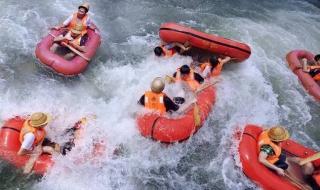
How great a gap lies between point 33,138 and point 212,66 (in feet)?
13.3

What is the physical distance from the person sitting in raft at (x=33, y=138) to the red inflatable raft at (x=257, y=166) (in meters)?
2.99

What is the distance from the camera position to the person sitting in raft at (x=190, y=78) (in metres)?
7.51

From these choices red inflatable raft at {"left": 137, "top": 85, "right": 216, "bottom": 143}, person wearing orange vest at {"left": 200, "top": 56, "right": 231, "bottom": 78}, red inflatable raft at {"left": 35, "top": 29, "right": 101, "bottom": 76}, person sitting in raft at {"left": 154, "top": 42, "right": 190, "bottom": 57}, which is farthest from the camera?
person sitting in raft at {"left": 154, "top": 42, "right": 190, "bottom": 57}

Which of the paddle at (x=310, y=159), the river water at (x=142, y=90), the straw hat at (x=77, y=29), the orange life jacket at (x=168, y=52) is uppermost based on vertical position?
the straw hat at (x=77, y=29)

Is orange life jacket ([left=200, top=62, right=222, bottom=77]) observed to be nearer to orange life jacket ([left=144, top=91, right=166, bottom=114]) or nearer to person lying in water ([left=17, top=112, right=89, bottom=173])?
orange life jacket ([left=144, top=91, right=166, bottom=114])

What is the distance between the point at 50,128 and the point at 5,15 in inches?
188

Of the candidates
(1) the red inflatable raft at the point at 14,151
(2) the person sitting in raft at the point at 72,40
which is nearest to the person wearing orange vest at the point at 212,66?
(2) the person sitting in raft at the point at 72,40

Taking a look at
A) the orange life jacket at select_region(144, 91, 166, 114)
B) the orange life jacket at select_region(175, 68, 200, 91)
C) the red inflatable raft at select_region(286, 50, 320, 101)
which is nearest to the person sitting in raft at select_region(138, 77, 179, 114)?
the orange life jacket at select_region(144, 91, 166, 114)

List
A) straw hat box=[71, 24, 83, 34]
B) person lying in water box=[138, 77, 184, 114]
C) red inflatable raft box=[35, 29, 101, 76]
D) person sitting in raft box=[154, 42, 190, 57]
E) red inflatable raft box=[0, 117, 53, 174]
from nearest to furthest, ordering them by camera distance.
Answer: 1. red inflatable raft box=[0, 117, 53, 174]
2. person lying in water box=[138, 77, 184, 114]
3. red inflatable raft box=[35, 29, 101, 76]
4. straw hat box=[71, 24, 83, 34]
5. person sitting in raft box=[154, 42, 190, 57]

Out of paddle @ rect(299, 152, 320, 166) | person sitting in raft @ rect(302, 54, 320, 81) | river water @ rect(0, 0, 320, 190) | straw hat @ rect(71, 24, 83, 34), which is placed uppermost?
straw hat @ rect(71, 24, 83, 34)

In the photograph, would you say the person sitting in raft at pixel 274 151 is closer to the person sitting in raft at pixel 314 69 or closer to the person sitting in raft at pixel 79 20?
the person sitting in raft at pixel 314 69

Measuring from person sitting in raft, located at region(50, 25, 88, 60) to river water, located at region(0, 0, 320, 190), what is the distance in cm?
52

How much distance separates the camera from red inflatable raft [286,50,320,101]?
29.2 ft

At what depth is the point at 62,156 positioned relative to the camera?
5953 mm
